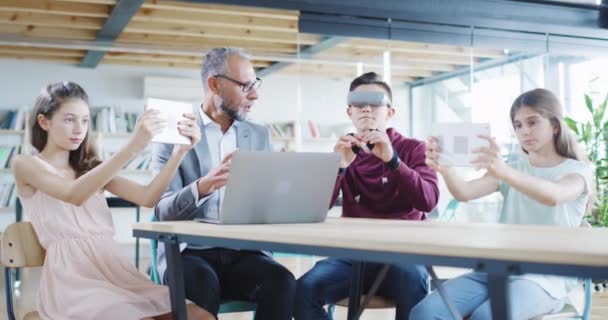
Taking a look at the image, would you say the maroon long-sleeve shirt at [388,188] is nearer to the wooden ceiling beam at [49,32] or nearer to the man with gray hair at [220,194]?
the man with gray hair at [220,194]

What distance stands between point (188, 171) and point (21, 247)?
22.7 inches

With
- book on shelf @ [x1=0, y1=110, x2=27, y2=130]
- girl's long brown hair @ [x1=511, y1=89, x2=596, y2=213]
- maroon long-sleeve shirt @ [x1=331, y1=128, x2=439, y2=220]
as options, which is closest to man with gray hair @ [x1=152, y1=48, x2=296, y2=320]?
maroon long-sleeve shirt @ [x1=331, y1=128, x2=439, y2=220]

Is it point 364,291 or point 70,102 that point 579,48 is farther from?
point 70,102

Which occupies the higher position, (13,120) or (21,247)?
(13,120)

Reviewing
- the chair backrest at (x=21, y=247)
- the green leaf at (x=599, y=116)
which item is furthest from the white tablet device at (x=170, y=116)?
the green leaf at (x=599, y=116)

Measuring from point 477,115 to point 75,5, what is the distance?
3591 millimetres

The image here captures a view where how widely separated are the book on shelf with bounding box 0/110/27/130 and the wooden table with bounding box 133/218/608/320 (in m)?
7.14

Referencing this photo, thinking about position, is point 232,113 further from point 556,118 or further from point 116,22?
point 116,22

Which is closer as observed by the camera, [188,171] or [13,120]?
[188,171]

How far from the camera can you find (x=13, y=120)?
831 centimetres

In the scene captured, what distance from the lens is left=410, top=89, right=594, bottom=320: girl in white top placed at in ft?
6.12

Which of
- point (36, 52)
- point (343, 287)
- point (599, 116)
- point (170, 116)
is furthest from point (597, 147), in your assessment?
point (36, 52)

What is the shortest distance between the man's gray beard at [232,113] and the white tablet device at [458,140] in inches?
31.3

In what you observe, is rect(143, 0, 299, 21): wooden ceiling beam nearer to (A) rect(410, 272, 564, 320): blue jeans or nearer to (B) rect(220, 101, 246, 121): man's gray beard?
(B) rect(220, 101, 246, 121): man's gray beard
